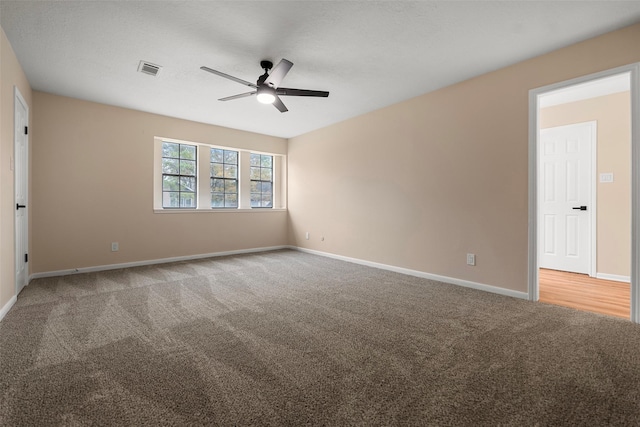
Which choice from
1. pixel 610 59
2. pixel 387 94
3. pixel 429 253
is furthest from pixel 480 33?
pixel 429 253

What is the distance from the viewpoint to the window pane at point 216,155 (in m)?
5.84

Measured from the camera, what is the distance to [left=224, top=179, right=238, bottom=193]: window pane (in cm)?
603

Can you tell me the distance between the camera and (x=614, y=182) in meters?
4.10

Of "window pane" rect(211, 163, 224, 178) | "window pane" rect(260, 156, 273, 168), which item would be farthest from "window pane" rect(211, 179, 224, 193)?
"window pane" rect(260, 156, 273, 168)

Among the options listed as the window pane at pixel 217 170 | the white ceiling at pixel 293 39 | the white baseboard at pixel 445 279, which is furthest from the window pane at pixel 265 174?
the white ceiling at pixel 293 39

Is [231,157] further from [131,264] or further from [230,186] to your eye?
[131,264]

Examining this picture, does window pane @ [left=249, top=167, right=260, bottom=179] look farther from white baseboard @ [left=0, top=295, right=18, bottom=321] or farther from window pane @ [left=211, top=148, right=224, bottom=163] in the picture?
white baseboard @ [left=0, top=295, right=18, bottom=321]

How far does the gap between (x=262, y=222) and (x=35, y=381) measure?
480 cm

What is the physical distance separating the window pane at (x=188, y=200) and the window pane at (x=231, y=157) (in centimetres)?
100

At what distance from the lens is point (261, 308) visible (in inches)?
114

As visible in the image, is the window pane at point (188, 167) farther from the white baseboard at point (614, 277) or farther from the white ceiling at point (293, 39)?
the white baseboard at point (614, 277)

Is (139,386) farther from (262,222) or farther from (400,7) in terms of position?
(262,222)

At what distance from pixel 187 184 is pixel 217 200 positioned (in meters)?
0.64

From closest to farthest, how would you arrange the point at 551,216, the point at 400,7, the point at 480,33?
the point at 400,7 < the point at 480,33 < the point at 551,216
